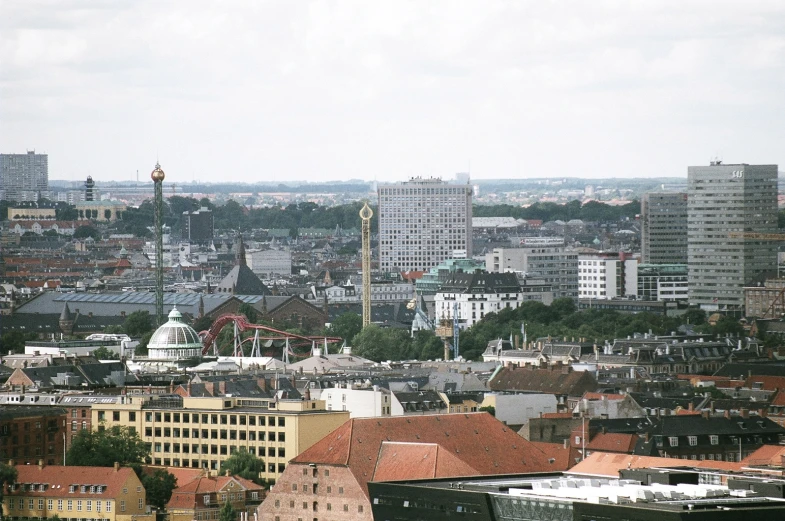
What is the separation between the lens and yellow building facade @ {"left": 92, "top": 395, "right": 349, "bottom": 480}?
10550cm

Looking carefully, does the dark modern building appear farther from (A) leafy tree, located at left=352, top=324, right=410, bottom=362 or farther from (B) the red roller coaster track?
(B) the red roller coaster track

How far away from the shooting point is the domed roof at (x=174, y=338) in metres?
154

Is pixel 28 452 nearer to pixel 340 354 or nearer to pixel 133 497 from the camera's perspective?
pixel 133 497

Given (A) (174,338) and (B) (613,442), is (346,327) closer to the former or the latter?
(A) (174,338)

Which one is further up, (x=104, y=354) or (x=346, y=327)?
(x=104, y=354)

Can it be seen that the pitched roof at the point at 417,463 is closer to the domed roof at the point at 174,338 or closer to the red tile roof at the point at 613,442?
the red tile roof at the point at 613,442

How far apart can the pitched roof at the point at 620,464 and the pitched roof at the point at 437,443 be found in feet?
7.14

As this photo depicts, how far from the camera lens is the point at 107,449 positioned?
10450cm

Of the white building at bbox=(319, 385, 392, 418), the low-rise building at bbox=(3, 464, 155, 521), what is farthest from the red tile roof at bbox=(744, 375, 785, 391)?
the low-rise building at bbox=(3, 464, 155, 521)

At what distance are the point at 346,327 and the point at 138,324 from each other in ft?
52.9

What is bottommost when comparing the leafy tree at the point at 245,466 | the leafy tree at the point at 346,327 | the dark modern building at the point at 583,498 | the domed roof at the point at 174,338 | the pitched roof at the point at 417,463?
the leafy tree at the point at 346,327

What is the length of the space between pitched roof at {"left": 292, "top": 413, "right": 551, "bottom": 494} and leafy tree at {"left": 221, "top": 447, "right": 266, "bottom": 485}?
1001 centimetres

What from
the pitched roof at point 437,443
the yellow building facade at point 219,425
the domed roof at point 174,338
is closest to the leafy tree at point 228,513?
the pitched roof at point 437,443

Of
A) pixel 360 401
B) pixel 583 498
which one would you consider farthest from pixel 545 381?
pixel 583 498
